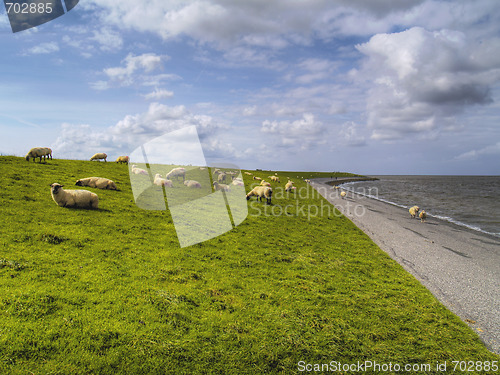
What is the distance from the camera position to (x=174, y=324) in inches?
304

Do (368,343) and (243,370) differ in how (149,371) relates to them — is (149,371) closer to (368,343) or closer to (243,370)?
(243,370)

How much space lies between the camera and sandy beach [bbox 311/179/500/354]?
11172mm

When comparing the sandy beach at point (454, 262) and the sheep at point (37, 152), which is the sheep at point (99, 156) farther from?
the sandy beach at point (454, 262)

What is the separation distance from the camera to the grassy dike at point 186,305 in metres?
6.52

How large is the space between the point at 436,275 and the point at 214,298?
13.7 m

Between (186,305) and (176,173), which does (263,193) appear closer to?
(176,173)

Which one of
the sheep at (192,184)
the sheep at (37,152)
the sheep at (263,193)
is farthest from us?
the sheep at (192,184)

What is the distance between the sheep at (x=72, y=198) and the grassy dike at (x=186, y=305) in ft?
2.17

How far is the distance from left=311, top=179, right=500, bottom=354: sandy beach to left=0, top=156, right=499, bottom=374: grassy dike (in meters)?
1.22

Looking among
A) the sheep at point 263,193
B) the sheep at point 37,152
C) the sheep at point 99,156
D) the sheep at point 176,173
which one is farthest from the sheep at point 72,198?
the sheep at point 99,156

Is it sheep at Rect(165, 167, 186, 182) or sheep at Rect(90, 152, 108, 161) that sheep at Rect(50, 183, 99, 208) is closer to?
sheep at Rect(165, 167, 186, 182)

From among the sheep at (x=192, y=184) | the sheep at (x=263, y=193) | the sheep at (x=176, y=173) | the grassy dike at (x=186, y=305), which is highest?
the sheep at (x=176, y=173)

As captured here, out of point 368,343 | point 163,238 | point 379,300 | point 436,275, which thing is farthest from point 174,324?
point 436,275

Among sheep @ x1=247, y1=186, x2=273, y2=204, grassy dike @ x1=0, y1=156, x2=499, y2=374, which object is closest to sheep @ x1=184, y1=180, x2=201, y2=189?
sheep @ x1=247, y1=186, x2=273, y2=204
